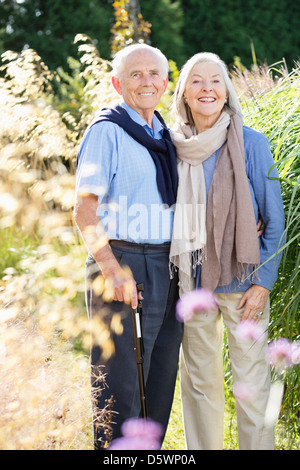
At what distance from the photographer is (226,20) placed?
49.3 ft

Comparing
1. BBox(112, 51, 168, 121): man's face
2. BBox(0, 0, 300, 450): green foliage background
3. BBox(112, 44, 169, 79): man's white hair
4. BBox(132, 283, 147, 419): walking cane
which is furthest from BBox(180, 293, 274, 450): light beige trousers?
BBox(112, 44, 169, 79): man's white hair

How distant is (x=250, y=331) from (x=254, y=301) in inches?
5.8

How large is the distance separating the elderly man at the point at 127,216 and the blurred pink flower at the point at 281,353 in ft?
1.71

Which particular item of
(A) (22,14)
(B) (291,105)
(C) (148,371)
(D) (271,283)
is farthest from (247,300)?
(A) (22,14)

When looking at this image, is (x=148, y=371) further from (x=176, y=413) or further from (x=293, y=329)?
(x=176, y=413)

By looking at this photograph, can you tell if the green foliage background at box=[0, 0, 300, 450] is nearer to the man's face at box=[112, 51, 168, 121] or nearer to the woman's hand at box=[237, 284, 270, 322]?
the woman's hand at box=[237, 284, 270, 322]

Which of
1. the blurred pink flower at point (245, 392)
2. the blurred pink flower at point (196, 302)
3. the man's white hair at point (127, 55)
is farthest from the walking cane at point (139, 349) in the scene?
the man's white hair at point (127, 55)

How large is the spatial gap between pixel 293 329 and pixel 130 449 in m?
0.94

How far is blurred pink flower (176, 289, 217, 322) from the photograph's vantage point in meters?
2.64

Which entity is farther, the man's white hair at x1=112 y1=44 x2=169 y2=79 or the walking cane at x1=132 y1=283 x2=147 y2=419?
the man's white hair at x1=112 y1=44 x2=169 y2=79

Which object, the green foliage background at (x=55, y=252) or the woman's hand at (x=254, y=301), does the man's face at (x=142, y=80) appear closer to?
the green foliage background at (x=55, y=252)

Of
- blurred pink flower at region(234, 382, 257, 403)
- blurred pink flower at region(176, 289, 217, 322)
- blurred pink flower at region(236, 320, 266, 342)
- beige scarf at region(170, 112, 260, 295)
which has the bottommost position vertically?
blurred pink flower at region(234, 382, 257, 403)

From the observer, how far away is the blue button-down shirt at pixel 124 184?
2.48 metres

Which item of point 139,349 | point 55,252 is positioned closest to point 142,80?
point 139,349
